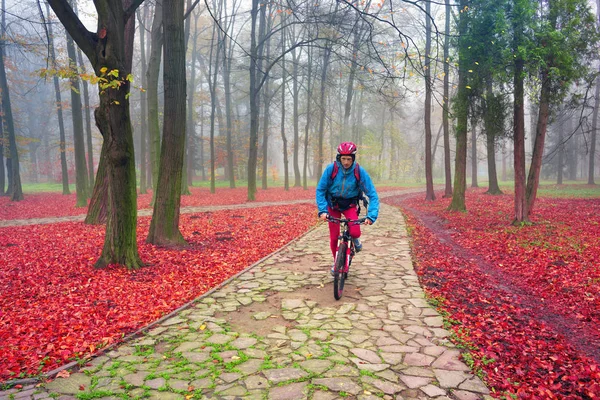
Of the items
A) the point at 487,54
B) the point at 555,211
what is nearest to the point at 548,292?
the point at 487,54

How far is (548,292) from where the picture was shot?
6.30 metres

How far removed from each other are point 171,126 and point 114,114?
2.05 metres

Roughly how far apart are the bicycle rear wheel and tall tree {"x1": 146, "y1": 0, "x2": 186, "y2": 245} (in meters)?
4.74

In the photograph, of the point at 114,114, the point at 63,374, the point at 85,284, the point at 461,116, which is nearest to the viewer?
the point at 63,374

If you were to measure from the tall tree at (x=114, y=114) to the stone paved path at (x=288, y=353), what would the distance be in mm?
2298

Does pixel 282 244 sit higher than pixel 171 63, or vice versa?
pixel 171 63

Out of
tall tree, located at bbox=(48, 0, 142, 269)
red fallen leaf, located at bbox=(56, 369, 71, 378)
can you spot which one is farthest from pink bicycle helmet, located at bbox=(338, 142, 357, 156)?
red fallen leaf, located at bbox=(56, 369, 71, 378)

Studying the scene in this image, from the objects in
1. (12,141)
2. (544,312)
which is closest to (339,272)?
(544,312)

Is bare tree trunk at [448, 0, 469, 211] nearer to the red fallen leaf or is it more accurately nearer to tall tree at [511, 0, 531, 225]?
tall tree at [511, 0, 531, 225]

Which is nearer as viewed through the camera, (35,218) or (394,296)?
(394,296)

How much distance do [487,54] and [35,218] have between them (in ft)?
55.7

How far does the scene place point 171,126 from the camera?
344 inches

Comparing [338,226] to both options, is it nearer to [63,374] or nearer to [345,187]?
[345,187]

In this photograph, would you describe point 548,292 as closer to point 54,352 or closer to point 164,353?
point 164,353
